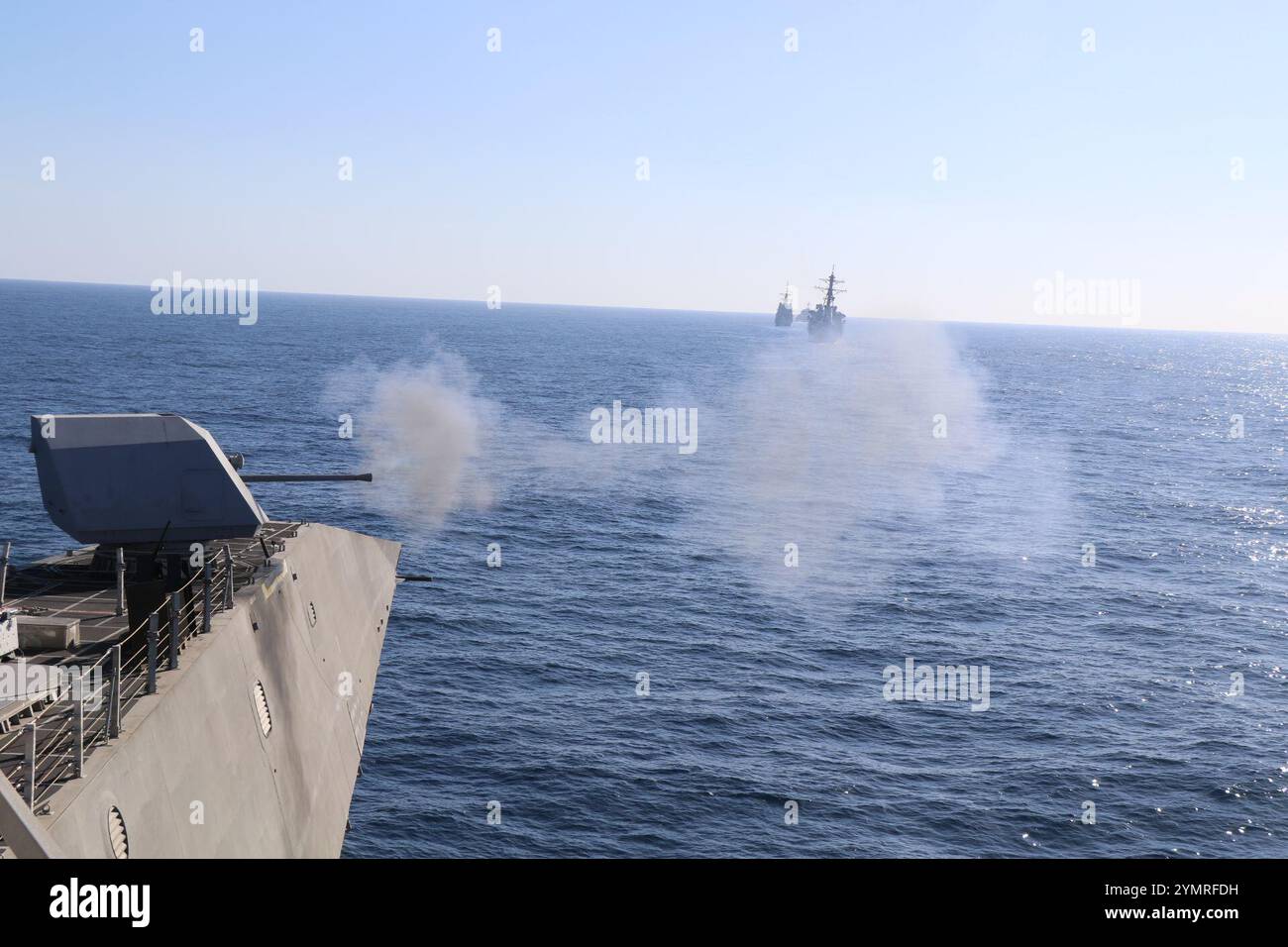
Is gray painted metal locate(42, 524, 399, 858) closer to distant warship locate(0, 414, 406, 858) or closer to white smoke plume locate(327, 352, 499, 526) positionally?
distant warship locate(0, 414, 406, 858)

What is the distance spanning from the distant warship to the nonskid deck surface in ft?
0.13

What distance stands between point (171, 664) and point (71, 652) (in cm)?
221

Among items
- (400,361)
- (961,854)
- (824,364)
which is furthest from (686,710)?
(824,364)

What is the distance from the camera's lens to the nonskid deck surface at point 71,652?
13.9 meters

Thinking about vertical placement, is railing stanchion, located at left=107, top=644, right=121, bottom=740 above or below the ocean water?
above

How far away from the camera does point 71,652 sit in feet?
61.1

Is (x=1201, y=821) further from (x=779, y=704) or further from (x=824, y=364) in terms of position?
(x=824, y=364)

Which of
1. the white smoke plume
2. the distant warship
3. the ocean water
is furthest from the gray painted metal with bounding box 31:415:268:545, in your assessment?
the white smoke plume

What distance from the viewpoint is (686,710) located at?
126 feet

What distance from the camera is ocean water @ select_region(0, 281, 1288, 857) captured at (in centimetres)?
3164

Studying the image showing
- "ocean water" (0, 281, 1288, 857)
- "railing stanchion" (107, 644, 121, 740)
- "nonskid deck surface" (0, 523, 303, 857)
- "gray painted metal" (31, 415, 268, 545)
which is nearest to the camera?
"nonskid deck surface" (0, 523, 303, 857)

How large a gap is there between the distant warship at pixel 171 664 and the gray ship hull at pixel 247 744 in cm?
4

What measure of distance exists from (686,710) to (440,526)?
27.6 meters

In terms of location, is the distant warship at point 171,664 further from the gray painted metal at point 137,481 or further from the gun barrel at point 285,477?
the gun barrel at point 285,477
